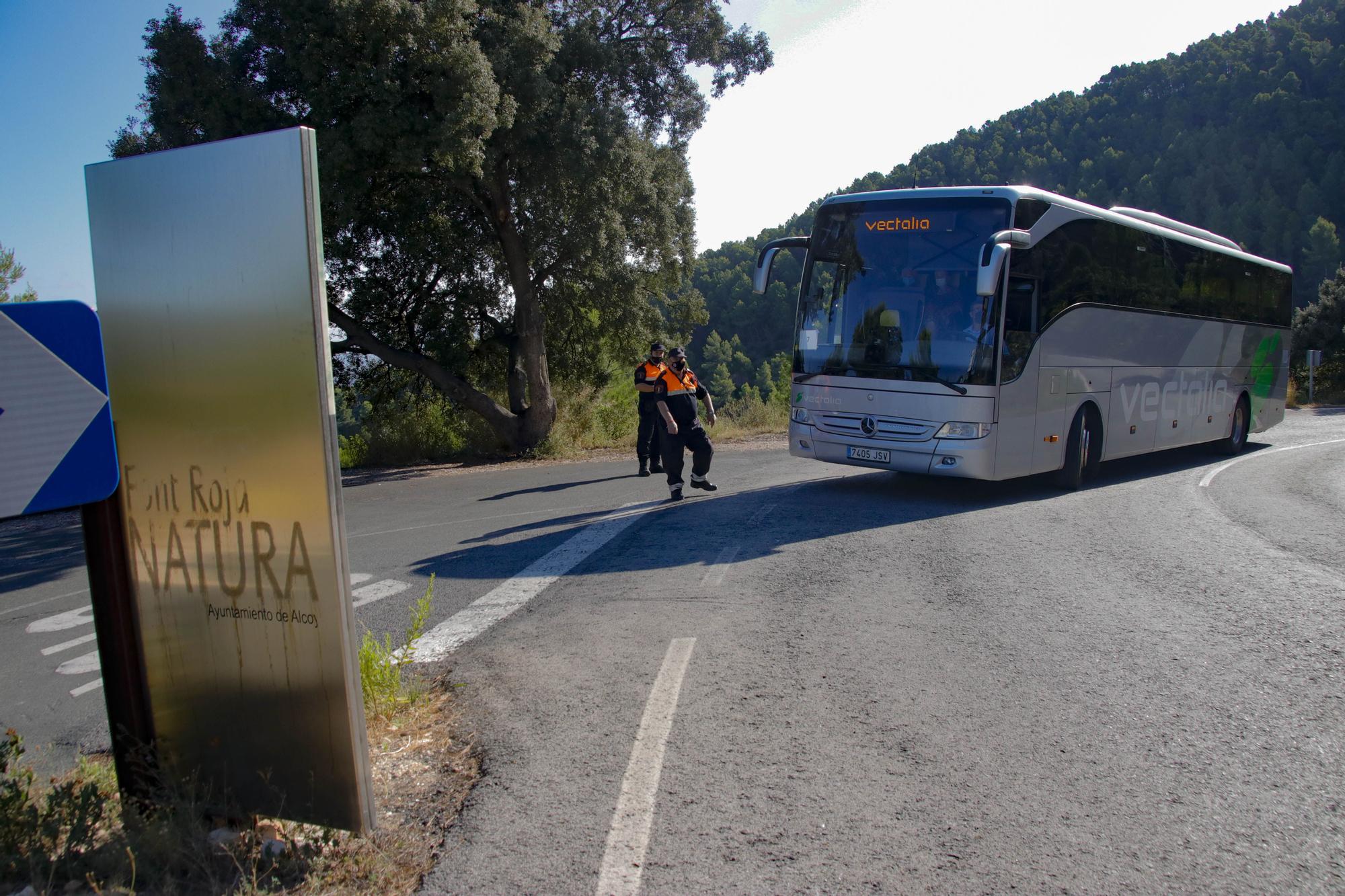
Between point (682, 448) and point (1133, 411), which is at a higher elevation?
point (1133, 411)

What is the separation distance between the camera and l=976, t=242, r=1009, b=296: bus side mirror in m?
9.52

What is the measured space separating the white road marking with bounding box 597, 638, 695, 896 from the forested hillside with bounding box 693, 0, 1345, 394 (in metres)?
67.9

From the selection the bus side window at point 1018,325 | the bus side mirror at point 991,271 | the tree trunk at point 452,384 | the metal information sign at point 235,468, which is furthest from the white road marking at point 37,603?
the tree trunk at point 452,384

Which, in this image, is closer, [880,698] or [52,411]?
[52,411]

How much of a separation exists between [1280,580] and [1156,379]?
288 inches

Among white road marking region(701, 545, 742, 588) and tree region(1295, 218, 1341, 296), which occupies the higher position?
tree region(1295, 218, 1341, 296)

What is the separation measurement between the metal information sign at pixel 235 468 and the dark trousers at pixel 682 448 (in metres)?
8.02

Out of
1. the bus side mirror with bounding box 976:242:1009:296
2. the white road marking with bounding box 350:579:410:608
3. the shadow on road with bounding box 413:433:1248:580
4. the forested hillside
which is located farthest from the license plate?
the forested hillside

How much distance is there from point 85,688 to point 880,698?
13.8 feet

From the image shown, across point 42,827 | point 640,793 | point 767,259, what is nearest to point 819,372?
point 767,259

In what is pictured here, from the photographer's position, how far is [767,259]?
1109 cm

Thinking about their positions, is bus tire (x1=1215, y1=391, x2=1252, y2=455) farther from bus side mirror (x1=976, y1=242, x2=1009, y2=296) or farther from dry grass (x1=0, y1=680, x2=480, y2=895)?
dry grass (x1=0, y1=680, x2=480, y2=895)

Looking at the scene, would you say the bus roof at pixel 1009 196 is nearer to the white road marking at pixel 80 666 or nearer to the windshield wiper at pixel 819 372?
the windshield wiper at pixel 819 372

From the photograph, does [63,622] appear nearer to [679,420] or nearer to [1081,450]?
[679,420]
